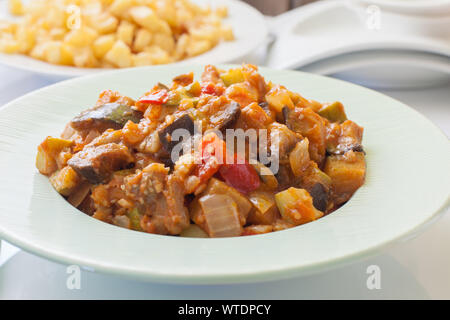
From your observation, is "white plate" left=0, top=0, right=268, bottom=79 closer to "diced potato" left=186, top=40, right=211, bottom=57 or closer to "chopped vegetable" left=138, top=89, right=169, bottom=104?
"diced potato" left=186, top=40, right=211, bottom=57

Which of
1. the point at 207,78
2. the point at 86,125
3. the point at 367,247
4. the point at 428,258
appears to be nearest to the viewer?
the point at 367,247

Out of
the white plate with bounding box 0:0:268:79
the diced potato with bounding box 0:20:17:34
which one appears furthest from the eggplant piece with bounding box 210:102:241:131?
the diced potato with bounding box 0:20:17:34

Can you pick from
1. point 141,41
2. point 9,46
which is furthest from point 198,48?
point 9,46

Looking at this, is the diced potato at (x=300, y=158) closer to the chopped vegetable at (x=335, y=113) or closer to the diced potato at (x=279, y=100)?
the diced potato at (x=279, y=100)

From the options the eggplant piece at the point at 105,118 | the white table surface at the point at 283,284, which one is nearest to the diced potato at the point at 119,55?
the eggplant piece at the point at 105,118
